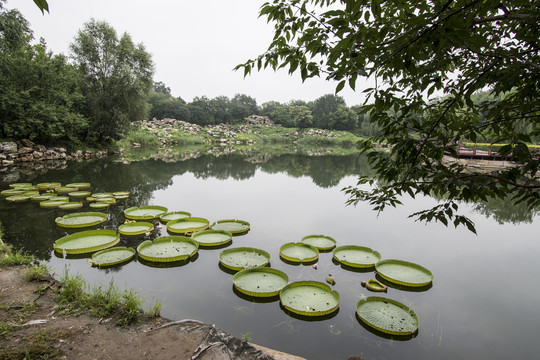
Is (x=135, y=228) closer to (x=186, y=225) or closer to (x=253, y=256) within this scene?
(x=186, y=225)

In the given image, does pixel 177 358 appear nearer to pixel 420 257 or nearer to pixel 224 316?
pixel 224 316

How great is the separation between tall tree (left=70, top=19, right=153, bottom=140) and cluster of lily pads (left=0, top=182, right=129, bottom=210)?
18557 millimetres

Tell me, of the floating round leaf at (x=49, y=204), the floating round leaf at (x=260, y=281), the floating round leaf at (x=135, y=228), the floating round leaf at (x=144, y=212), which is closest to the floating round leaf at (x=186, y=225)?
the floating round leaf at (x=135, y=228)

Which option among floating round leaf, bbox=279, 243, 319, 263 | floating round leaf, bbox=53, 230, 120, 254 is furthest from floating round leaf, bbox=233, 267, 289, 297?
floating round leaf, bbox=53, 230, 120, 254

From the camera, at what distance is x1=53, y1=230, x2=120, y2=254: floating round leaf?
6883mm

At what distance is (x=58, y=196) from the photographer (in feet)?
38.8

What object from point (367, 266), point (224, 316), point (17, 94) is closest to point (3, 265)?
point (224, 316)

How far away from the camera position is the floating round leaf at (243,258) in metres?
6.52

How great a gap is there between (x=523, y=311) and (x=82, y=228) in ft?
37.9

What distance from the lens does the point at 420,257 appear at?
7941 millimetres

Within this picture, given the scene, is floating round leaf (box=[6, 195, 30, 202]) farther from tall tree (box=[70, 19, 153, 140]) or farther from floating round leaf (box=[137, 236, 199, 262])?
tall tree (box=[70, 19, 153, 140])

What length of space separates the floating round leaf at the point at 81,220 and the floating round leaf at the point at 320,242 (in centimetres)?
677

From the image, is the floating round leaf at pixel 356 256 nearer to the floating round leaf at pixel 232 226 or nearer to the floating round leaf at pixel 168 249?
the floating round leaf at pixel 232 226

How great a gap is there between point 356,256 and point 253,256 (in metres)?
2.69
